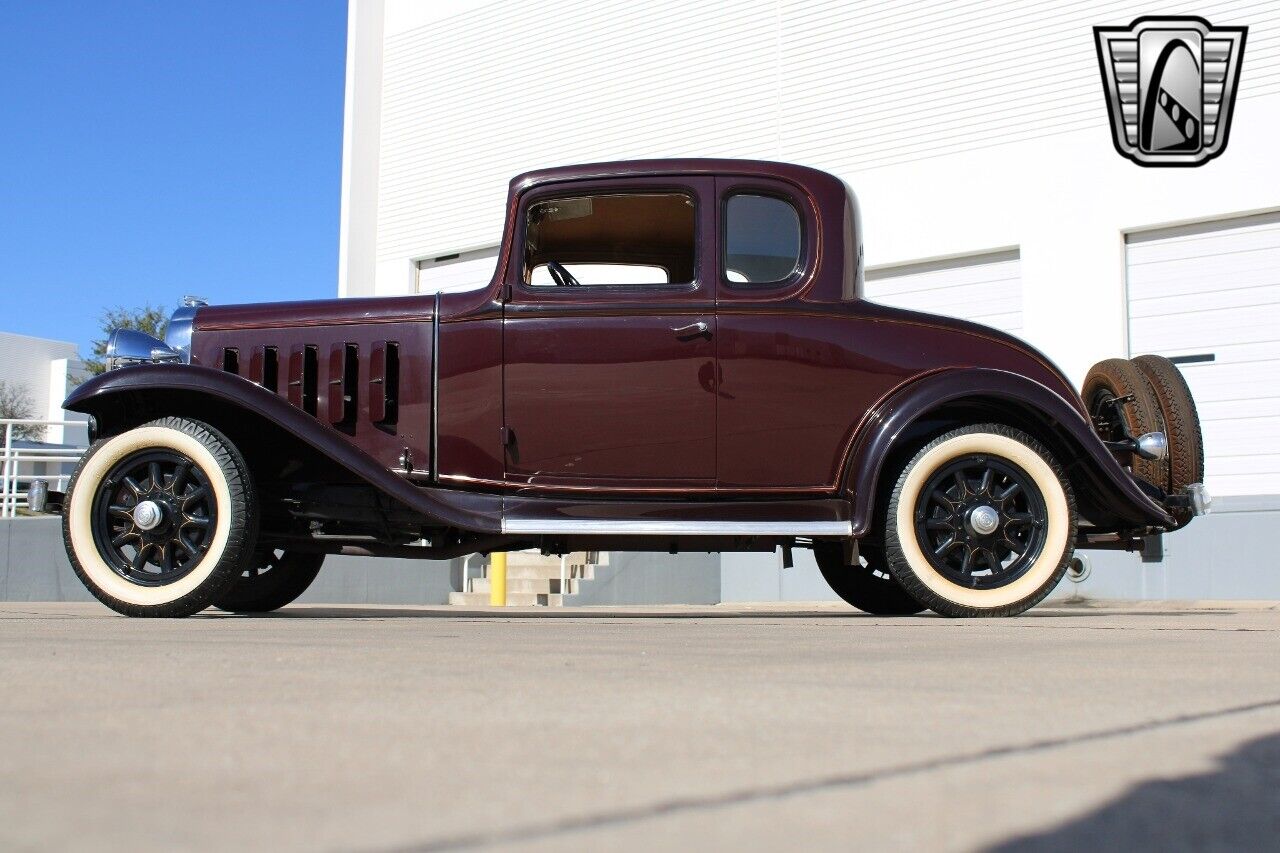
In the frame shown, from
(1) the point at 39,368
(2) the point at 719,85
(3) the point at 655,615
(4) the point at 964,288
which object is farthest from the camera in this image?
(1) the point at 39,368

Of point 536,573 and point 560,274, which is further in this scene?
point 536,573

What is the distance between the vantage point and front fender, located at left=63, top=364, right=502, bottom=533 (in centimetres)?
462

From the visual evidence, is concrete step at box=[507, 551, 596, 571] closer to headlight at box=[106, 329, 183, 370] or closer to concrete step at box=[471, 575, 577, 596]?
concrete step at box=[471, 575, 577, 596]

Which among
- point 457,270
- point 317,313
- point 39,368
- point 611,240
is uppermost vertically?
point 39,368

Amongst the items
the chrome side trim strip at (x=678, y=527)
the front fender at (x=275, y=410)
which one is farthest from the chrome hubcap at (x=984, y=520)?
the front fender at (x=275, y=410)

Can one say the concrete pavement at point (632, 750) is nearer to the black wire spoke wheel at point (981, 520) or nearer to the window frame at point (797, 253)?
the black wire spoke wheel at point (981, 520)

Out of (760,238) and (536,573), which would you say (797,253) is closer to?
(760,238)

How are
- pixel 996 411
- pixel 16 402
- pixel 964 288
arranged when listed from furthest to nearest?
pixel 16 402 → pixel 964 288 → pixel 996 411

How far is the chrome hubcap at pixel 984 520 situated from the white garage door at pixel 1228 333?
6.96 m

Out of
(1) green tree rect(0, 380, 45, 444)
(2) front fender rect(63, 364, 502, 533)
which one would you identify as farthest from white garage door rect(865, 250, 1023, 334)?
(1) green tree rect(0, 380, 45, 444)

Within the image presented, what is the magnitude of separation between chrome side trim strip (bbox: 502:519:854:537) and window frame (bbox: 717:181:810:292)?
0.91 metres

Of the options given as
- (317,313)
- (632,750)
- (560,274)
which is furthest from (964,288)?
(632,750)

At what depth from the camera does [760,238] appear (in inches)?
199

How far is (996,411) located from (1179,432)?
2.68 ft
